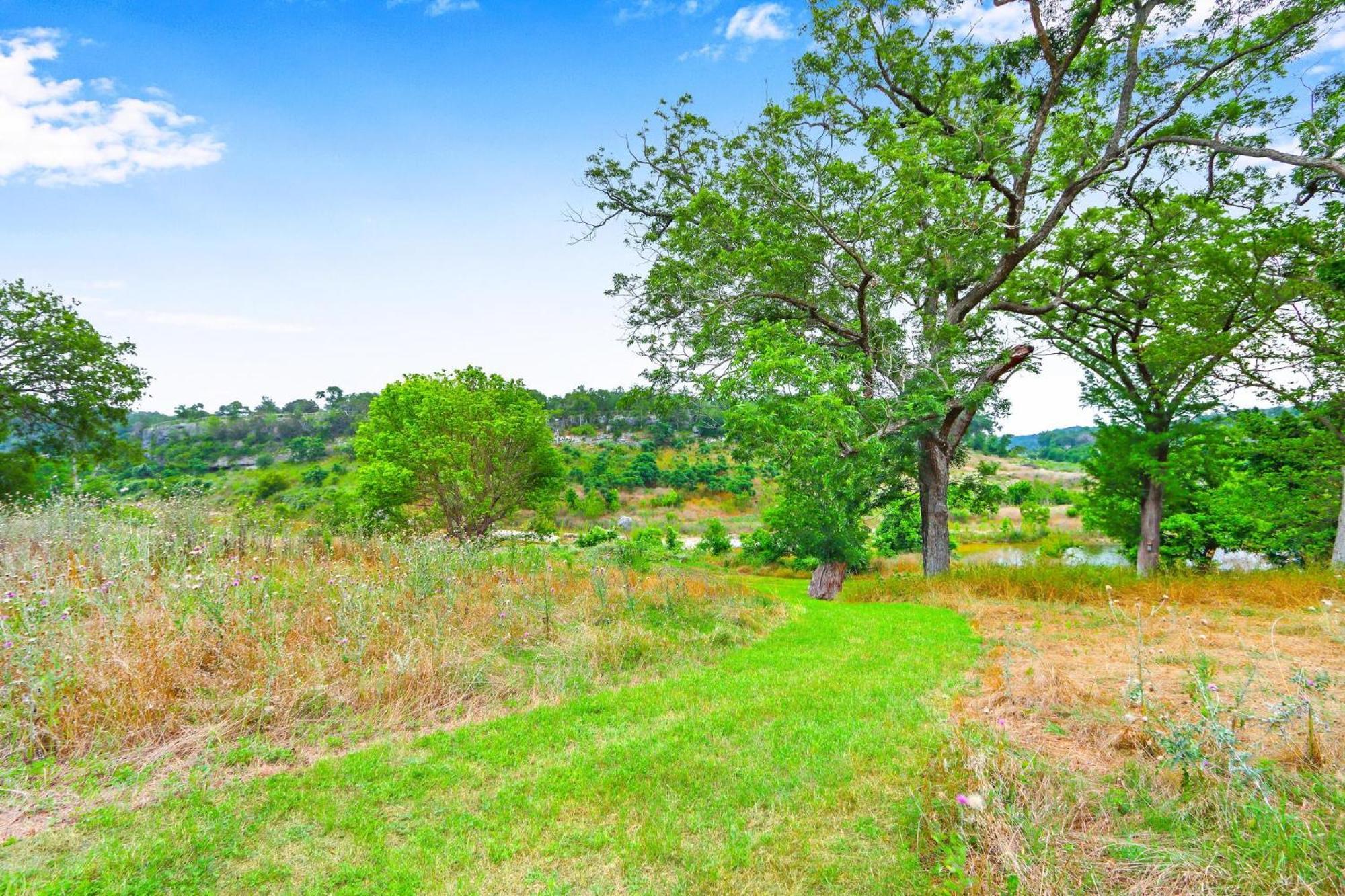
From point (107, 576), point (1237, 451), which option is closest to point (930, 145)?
point (1237, 451)

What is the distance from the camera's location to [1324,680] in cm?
347

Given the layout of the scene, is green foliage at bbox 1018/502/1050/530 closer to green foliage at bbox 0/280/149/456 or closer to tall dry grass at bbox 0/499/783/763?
tall dry grass at bbox 0/499/783/763

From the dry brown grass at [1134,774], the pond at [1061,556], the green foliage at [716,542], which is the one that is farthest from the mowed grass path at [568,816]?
the green foliage at [716,542]

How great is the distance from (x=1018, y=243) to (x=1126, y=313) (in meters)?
3.93

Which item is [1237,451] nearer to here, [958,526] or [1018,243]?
[1018,243]

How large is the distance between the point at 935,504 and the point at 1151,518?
6606 millimetres

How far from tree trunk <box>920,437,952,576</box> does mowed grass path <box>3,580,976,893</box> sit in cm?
1026

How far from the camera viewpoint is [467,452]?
19.3m

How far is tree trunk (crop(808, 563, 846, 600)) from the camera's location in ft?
49.1

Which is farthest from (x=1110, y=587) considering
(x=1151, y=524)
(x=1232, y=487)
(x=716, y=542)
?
(x=716, y=542)

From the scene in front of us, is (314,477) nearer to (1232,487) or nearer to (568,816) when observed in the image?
(568,816)

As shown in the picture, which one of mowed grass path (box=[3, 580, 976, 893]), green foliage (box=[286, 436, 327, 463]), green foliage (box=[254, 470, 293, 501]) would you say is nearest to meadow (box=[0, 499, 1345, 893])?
mowed grass path (box=[3, 580, 976, 893])

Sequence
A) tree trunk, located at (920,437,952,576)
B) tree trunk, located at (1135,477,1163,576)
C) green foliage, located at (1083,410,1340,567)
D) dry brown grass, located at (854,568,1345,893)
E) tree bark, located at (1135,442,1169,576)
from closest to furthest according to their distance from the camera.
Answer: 1. dry brown grass, located at (854,568,1345,893)
2. green foliage, located at (1083,410,1340,567)
3. tree trunk, located at (920,437,952,576)
4. tree bark, located at (1135,442,1169,576)
5. tree trunk, located at (1135,477,1163,576)

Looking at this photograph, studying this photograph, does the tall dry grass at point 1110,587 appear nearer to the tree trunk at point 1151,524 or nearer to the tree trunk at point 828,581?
the tree trunk at point 828,581
